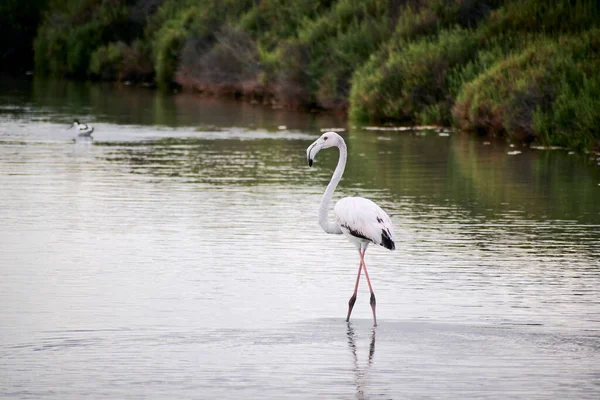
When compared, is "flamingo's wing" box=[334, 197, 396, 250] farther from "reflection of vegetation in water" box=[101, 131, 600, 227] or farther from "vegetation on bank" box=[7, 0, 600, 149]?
"vegetation on bank" box=[7, 0, 600, 149]

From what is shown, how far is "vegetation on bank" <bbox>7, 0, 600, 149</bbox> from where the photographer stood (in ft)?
85.9

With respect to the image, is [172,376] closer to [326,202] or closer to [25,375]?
[25,375]

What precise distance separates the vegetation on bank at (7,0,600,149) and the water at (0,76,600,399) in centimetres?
406

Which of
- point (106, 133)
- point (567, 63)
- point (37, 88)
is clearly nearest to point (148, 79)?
point (37, 88)

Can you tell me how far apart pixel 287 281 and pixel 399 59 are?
22016 millimetres

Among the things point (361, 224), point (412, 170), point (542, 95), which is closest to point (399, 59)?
point (542, 95)

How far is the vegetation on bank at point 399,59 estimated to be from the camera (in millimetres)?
26188

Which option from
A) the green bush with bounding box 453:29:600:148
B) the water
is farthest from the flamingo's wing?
the green bush with bounding box 453:29:600:148

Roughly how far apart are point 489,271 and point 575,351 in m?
3.01

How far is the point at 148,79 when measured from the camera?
209 ft

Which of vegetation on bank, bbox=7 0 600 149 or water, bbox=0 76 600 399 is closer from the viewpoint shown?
water, bbox=0 76 600 399

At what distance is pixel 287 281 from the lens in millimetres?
11078

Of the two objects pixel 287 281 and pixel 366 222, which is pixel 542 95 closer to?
pixel 287 281

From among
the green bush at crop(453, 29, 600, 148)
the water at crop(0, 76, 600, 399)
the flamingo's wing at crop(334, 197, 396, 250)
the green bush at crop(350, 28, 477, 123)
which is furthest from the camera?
the green bush at crop(350, 28, 477, 123)
